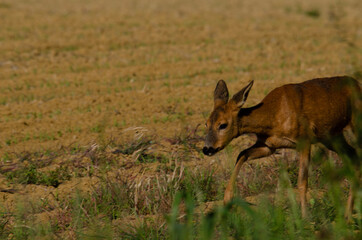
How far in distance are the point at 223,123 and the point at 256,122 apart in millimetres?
395

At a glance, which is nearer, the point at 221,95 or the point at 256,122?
the point at 256,122

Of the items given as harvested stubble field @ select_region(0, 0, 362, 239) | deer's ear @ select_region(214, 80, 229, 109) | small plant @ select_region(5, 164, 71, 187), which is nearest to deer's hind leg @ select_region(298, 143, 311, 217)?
harvested stubble field @ select_region(0, 0, 362, 239)

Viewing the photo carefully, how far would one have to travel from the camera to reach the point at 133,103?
1065 centimetres

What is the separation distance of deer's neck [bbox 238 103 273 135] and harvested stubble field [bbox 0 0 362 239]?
1.53 feet

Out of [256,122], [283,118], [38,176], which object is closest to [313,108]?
[283,118]

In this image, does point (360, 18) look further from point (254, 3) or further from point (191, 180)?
point (191, 180)

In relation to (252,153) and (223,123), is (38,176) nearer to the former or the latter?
(223,123)

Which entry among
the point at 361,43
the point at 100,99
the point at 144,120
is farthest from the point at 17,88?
the point at 361,43

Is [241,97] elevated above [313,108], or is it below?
above

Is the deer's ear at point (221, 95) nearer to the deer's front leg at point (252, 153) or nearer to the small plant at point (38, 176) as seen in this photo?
the deer's front leg at point (252, 153)

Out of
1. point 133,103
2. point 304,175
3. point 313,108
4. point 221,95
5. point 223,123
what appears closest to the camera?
point 304,175

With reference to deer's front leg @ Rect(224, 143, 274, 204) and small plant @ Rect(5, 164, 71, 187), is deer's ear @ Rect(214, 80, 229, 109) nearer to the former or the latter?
deer's front leg @ Rect(224, 143, 274, 204)

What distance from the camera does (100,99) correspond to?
1087cm

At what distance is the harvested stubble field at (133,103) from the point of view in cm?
600
